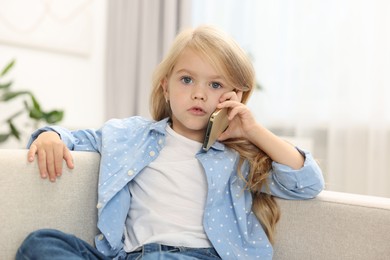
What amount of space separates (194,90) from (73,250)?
478 millimetres

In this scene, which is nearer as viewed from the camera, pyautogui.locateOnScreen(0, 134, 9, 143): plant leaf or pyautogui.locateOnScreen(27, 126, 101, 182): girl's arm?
pyautogui.locateOnScreen(27, 126, 101, 182): girl's arm

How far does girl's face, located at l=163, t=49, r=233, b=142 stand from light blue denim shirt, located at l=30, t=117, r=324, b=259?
80 mm

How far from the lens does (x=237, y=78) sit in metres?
1.29

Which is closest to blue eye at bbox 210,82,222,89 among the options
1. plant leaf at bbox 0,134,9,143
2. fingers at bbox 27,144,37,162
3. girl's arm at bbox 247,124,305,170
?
girl's arm at bbox 247,124,305,170

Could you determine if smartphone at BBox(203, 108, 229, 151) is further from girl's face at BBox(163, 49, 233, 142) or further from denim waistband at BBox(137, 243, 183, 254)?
denim waistband at BBox(137, 243, 183, 254)

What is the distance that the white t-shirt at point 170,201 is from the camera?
Result: 118 cm

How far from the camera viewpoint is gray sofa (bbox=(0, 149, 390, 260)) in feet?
3.46

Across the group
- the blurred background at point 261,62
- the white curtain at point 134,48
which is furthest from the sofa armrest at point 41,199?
the white curtain at point 134,48

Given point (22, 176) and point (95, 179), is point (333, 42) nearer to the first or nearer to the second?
point (95, 179)

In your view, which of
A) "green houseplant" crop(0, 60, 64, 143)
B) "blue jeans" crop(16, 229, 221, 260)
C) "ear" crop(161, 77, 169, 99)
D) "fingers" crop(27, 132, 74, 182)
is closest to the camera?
"blue jeans" crop(16, 229, 221, 260)

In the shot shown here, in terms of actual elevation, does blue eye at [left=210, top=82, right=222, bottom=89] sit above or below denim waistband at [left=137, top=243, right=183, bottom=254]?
above

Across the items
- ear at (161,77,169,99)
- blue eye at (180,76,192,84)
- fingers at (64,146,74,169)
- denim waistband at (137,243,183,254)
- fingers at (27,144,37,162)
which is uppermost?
blue eye at (180,76,192,84)

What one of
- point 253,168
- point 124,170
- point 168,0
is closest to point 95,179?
point 124,170

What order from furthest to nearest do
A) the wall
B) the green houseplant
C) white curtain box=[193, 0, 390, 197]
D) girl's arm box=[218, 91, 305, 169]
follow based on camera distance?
the wall → the green houseplant → white curtain box=[193, 0, 390, 197] → girl's arm box=[218, 91, 305, 169]
